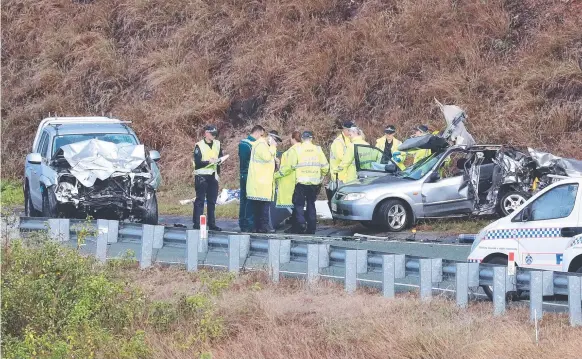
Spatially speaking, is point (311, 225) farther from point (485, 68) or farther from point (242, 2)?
point (242, 2)

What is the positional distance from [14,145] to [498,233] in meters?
20.1

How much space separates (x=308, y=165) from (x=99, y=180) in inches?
135

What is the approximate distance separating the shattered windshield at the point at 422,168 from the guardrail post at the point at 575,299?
27.0 ft

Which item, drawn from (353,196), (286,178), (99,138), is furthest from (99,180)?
(353,196)

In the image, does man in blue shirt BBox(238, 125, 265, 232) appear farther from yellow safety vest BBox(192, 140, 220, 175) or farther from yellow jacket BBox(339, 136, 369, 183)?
yellow jacket BBox(339, 136, 369, 183)

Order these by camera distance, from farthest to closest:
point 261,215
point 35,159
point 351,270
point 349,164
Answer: point 349,164
point 35,159
point 261,215
point 351,270

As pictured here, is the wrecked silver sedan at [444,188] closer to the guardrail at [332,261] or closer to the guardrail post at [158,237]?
the guardrail at [332,261]

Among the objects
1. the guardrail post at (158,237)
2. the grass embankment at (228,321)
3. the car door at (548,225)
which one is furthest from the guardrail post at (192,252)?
the car door at (548,225)

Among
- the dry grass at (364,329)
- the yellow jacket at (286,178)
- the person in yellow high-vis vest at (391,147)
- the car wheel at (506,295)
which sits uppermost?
the person in yellow high-vis vest at (391,147)

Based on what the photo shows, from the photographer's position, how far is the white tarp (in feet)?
63.2

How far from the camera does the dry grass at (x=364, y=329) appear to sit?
1142 centimetres

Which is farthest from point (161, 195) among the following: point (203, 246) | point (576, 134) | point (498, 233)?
point (498, 233)

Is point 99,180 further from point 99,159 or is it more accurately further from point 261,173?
point 261,173

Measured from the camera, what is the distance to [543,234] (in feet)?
45.8
